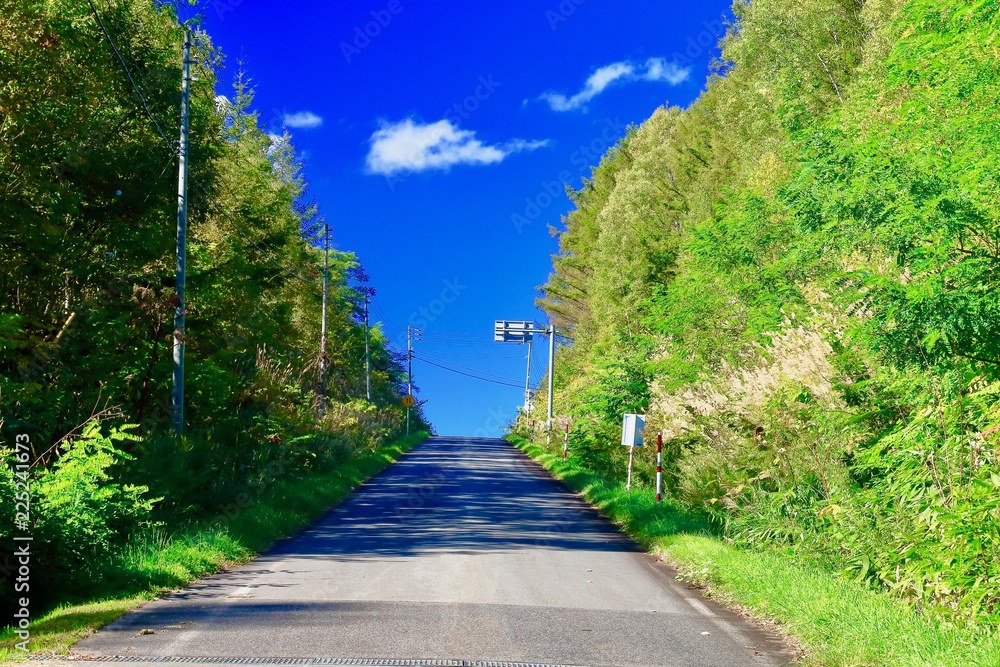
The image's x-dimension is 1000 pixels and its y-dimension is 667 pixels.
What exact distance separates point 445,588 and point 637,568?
3.41m

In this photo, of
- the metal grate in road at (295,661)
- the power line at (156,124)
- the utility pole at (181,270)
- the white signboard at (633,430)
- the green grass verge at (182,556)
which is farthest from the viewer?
the white signboard at (633,430)

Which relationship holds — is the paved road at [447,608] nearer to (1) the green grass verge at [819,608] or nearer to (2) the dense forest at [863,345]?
(1) the green grass verge at [819,608]

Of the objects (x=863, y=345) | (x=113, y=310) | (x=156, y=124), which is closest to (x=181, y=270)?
(x=113, y=310)

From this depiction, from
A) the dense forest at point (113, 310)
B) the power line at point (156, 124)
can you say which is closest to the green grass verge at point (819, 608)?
the dense forest at point (113, 310)

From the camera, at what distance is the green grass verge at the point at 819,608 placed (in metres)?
6.67

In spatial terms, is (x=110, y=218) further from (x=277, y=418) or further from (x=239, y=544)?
(x=239, y=544)

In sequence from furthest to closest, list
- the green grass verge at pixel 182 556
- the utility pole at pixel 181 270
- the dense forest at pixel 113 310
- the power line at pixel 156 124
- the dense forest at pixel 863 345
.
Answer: the utility pole at pixel 181 270, the power line at pixel 156 124, the dense forest at pixel 113 310, the dense forest at pixel 863 345, the green grass verge at pixel 182 556

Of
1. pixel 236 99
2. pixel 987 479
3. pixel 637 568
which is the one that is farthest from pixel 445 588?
pixel 236 99

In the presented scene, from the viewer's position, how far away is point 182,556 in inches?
437

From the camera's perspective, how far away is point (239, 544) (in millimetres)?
12867

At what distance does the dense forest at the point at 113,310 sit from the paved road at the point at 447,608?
6.30 feet

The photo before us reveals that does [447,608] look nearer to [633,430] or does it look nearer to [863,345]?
[863,345]

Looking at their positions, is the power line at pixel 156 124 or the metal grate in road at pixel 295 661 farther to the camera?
the power line at pixel 156 124

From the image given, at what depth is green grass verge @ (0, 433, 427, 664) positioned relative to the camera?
751cm
